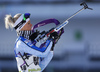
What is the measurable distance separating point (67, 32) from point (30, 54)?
895cm

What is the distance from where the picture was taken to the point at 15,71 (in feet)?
38.5

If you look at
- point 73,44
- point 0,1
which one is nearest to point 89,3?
point 73,44

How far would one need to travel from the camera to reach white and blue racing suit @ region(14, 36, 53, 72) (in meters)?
4.38

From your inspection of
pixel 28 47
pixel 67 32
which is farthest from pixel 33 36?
pixel 67 32

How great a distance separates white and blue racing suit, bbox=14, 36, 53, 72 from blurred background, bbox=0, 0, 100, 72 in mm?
7494

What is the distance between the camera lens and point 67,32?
1334 centimetres

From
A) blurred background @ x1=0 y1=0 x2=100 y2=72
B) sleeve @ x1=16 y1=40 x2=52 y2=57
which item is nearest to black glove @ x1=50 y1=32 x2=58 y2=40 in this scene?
sleeve @ x1=16 y1=40 x2=52 y2=57

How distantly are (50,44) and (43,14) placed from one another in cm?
897

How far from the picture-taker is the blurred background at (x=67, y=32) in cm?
1221

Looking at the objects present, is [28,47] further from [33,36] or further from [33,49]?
[33,36]

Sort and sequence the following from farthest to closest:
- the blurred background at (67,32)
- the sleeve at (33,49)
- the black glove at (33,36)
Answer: the blurred background at (67,32)
the black glove at (33,36)
the sleeve at (33,49)

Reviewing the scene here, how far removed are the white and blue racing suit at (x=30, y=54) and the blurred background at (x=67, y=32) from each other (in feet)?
24.6

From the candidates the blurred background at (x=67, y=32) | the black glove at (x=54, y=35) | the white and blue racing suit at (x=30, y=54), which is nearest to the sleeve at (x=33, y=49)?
the white and blue racing suit at (x=30, y=54)

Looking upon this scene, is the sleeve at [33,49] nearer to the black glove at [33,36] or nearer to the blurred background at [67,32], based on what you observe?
the black glove at [33,36]
